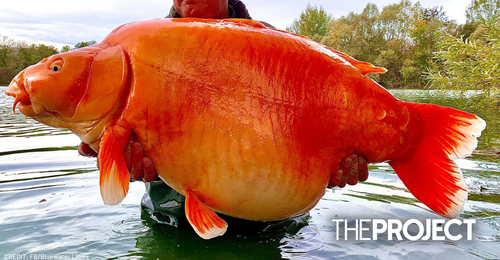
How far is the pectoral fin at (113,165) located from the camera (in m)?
1.83

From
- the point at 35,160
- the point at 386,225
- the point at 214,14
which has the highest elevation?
the point at 214,14

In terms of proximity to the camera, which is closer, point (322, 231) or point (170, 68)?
point (170, 68)

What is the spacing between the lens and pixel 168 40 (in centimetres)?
194

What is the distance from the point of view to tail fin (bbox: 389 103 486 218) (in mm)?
2014

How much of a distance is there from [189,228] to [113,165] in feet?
4.23

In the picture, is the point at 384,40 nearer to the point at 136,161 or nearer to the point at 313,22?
the point at 313,22

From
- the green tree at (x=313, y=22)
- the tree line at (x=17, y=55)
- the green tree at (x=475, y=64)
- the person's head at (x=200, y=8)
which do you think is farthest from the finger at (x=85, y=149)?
the green tree at (x=313, y=22)

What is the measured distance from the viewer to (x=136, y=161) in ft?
6.70

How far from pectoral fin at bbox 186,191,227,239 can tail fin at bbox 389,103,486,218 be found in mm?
980

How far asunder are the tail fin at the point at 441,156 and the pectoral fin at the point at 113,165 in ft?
4.48

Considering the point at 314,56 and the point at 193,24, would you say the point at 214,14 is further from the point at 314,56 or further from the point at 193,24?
the point at 314,56

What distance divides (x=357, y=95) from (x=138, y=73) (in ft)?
3.37

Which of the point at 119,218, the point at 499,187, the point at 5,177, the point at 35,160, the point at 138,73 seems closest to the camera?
the point at 138,73

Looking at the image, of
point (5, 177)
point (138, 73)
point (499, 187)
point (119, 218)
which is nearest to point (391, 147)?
point (138, 73)
